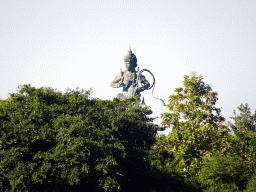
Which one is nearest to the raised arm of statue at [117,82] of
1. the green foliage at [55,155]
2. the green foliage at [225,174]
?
the green foliage at [55,155]

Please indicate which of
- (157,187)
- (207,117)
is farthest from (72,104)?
(207,117)

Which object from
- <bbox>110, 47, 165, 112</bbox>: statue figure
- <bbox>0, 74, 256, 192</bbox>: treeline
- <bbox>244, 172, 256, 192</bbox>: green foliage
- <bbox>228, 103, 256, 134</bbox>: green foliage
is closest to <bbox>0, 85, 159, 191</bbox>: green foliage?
<bbox>0, 74, 256, 192</bbox>: treeline

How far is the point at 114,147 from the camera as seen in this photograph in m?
16.7

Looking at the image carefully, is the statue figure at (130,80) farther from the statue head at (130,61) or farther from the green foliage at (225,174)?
the green foliage at (225,174)

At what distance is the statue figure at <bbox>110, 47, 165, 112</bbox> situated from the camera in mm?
32606

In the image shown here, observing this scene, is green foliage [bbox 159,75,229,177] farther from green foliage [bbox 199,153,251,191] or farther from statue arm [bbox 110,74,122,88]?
statue arm [bbox 110,74,122,88]

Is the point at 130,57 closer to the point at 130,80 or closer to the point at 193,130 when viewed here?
the point at 130,80

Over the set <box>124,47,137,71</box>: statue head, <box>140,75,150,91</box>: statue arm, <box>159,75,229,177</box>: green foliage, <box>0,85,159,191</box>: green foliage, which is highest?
<box>124,47,137,71</box>: statue head

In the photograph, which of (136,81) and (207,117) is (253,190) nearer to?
(207,117)

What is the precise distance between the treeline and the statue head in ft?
24.9

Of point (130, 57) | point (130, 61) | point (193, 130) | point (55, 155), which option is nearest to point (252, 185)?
point (193, 130)

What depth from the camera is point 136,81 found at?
32.7 meters

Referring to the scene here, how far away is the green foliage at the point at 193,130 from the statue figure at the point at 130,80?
9314mm

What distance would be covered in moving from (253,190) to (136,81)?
60.0 feet
